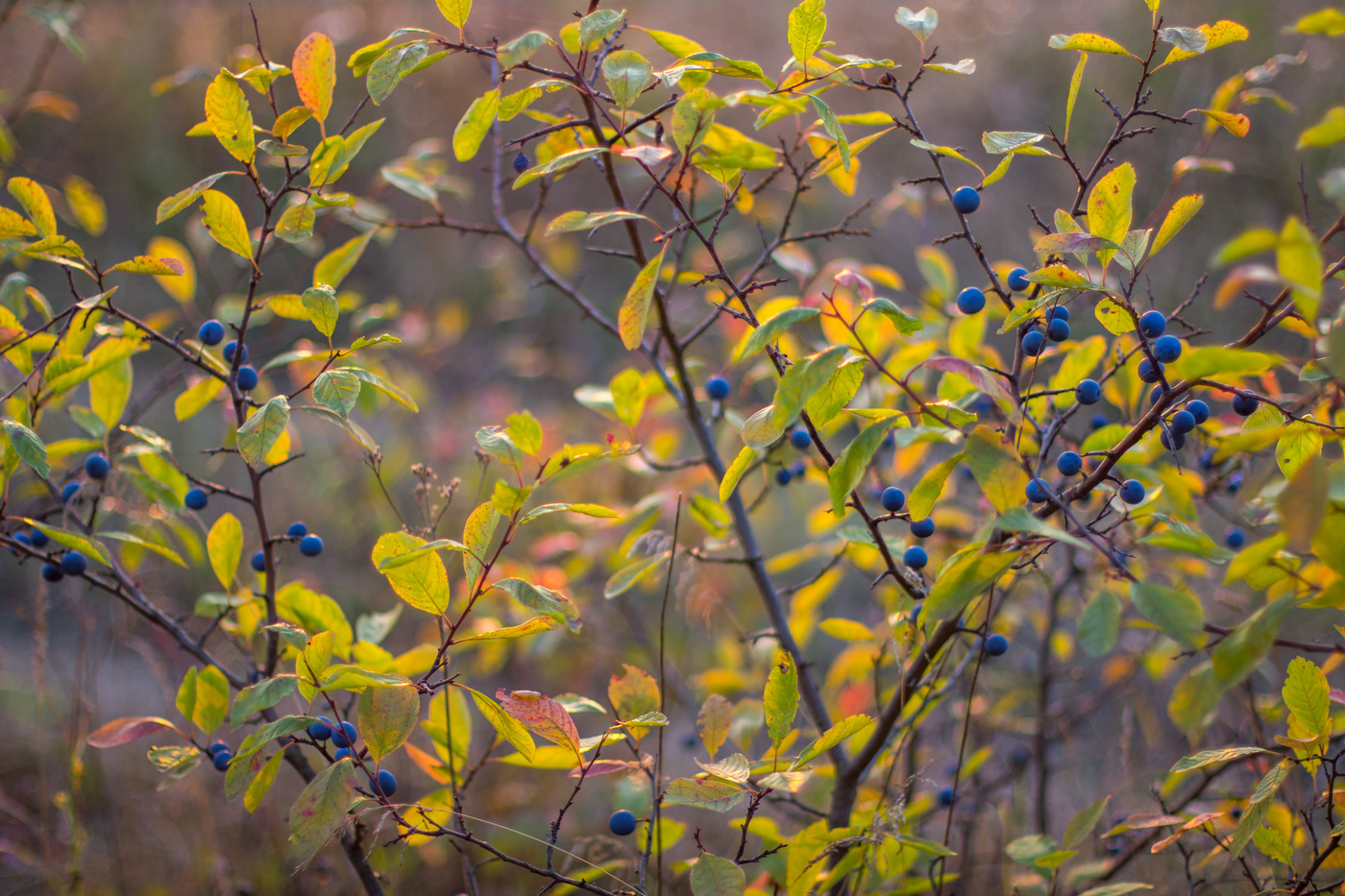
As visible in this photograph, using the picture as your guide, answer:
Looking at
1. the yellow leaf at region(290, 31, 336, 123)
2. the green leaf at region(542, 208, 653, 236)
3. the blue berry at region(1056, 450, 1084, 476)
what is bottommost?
the blue berry at region(1056, 450, 1084, 476)

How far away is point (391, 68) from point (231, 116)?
19cm

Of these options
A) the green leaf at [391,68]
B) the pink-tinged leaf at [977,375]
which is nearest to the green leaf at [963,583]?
the pink-tinged leaf at [977,375]

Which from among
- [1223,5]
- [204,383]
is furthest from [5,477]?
[1223,5]

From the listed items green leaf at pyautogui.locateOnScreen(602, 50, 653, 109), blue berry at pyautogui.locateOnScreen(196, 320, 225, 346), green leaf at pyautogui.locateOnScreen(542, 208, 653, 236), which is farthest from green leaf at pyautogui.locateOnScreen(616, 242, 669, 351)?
blue berry at pyautogui.locateOnScreen(196, 320, 225, 346)

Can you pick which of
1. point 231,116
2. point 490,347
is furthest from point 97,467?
point 490,347

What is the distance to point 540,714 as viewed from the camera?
79cm

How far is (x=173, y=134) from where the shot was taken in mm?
5551

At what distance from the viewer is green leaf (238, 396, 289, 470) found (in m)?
0.72

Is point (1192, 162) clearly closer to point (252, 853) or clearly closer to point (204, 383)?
point (204, 383)

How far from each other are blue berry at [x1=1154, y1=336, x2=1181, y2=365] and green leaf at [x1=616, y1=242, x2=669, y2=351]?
0.55 metres

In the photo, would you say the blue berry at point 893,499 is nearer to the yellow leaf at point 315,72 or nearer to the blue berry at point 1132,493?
the blue berry at point 1132,493

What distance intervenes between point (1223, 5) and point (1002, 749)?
13.9 ft

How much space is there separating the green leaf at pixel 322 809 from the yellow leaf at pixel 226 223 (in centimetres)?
56

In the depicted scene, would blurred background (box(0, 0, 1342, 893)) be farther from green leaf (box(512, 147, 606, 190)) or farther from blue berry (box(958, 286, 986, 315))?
blue berry (box(958, 286, 986, 315))
